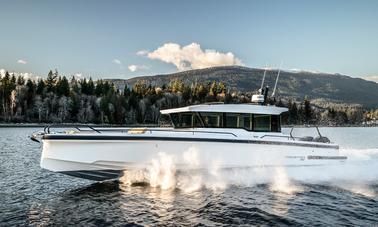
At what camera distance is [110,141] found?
10992 millimetres

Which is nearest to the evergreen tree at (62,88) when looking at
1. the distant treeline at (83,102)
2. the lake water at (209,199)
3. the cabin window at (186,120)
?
the distant treeline at (83,102)

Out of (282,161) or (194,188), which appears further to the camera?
→ (282,161)

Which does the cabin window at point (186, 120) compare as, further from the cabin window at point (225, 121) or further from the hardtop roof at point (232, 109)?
the hardtop roof at point (232, 109)

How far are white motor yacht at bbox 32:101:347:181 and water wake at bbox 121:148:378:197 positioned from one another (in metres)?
0.20

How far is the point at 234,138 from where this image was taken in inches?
476

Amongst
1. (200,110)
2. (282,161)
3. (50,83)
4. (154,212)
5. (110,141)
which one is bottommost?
(154,212)

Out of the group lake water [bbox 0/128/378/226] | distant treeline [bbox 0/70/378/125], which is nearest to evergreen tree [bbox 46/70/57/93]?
distant treeline [bbox 0/70/378/125]

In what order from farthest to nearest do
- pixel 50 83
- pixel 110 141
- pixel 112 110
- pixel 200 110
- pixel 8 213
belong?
pixel 50 83, pixel 112 110, pixel 200 110, pixel 110 141, pixel 8 213

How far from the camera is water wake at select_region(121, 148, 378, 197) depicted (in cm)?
1157

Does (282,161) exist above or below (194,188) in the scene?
above

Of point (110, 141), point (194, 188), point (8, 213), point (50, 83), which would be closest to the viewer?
point (8, 213)

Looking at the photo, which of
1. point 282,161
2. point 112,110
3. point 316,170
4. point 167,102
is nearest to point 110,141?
point 282,161

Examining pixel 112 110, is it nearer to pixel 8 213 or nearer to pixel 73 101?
pixel 73 101

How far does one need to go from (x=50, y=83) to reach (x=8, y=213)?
103435mm
